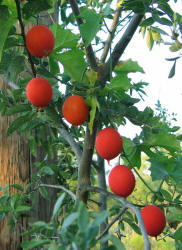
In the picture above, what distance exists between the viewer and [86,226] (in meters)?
0.35

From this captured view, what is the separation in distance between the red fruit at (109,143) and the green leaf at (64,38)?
0.82 feet

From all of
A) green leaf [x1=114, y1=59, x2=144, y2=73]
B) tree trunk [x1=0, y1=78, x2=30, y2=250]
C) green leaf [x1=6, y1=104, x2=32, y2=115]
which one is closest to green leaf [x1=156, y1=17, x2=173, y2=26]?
green leaf [x1=114, y1=59, x2=144, y2=73]

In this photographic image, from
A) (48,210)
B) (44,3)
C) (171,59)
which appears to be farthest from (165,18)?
(48,210)

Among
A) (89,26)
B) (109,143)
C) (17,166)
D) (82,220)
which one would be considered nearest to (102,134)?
(109,143)

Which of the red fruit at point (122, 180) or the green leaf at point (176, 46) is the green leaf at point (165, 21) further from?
the red fruit at point (122, 180)

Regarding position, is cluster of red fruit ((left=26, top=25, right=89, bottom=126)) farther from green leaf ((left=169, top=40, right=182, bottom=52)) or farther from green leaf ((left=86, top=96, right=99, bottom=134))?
green leaf ((left=169, top=40, right=182, bottom=52))

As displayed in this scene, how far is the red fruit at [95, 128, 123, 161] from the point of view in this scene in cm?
68

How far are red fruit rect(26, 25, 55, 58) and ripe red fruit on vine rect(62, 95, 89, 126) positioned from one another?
112 mm

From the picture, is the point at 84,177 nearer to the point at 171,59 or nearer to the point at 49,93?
the point at 49,93

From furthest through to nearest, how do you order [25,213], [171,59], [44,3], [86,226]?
1. [25,213]
2. [171,59]
3. [44,3]
4. [86,226]

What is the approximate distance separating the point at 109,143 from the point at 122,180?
82 millimetres

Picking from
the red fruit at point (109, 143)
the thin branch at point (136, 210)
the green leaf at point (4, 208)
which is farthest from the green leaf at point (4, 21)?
the green leaf at point (4, 208)

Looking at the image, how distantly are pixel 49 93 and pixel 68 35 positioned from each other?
194mm

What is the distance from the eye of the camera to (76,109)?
69 centimetres
